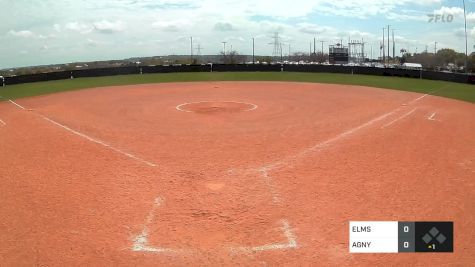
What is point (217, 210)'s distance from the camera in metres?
9.24

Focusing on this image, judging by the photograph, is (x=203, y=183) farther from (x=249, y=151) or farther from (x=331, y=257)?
(x=331, y=257)

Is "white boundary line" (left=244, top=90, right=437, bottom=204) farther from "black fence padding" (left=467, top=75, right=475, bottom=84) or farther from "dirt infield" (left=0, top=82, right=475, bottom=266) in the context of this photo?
"black fence padding" (left=467, top=75, right=475, bottom=84)

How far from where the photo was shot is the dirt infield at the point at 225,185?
760 centimetres

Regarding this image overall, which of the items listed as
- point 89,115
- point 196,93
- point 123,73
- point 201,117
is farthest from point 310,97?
point 123,73

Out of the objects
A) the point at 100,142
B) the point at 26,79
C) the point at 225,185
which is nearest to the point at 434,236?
the point at 225,185

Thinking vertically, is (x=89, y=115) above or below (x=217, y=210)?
above

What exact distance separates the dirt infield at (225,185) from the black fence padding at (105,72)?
2892 cm

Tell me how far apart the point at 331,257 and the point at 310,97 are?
22218 millimetres

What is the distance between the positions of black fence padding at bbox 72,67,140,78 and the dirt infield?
28.9 metres

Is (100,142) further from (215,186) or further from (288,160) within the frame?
(288,160)

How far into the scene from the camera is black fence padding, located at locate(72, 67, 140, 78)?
1908 inches

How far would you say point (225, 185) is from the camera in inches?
424
